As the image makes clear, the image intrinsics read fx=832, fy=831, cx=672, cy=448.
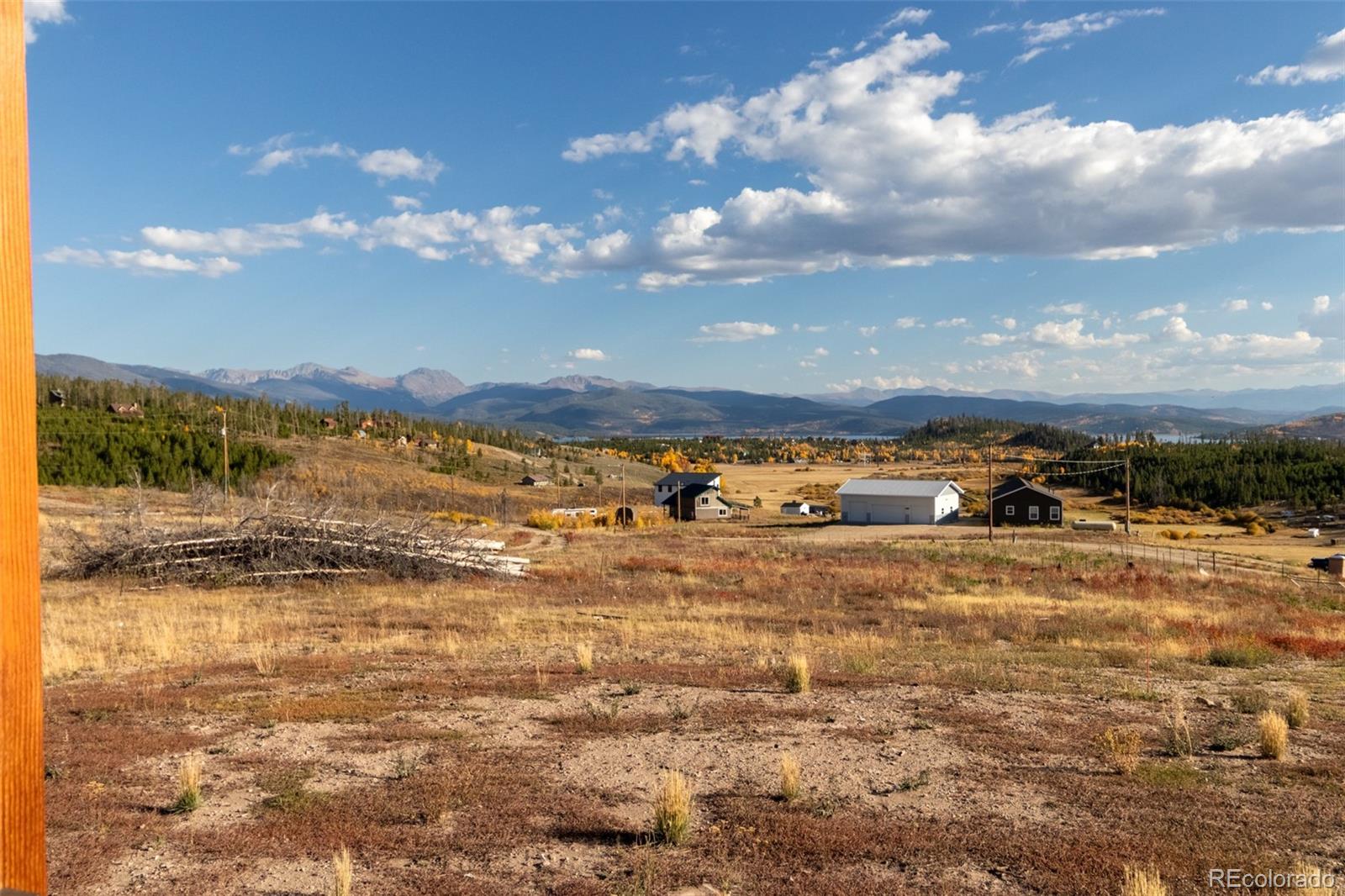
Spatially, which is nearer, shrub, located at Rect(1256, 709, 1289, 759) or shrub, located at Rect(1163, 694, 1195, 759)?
shrub, located at Rect(1256, 709, 1289, 759)

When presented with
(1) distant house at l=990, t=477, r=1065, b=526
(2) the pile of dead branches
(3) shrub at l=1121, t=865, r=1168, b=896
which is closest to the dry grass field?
(3) shrub at l=1121, t=865, r=1168, b=896

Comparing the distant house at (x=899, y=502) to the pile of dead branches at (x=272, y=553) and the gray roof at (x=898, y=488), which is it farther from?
the pile of dead branches at (x=272, y=553)

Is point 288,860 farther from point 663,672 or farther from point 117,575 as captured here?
point 117,575

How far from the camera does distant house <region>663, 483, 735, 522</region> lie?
8056cm

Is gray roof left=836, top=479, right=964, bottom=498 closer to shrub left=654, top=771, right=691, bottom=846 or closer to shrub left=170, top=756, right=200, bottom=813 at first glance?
shrub left=654, top=771, right=691, bottom=846

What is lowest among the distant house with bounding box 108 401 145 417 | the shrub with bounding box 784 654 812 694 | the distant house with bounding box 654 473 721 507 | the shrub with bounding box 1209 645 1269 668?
the distant house with bounding box 654 473 721 507

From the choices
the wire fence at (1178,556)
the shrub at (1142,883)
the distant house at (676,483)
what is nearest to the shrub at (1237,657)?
the shrub at (1142,883)

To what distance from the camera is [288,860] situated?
723 centimetres

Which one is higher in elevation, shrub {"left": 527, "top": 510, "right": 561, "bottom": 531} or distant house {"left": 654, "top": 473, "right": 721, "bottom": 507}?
distant house {"left": 654, "top": 473, "right": 721, "bottom": 507}

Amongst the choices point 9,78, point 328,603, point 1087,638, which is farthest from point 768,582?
point 9,78

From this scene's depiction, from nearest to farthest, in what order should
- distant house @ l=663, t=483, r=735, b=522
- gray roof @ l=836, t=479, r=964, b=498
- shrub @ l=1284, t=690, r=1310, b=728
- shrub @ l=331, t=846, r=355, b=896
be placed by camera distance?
shrub @ l=331, t=846, r=355, b=896
shrub @ l=1284, t=690, r=1310, b=728
gray roof @ l=836, t=479, r=964, b=498
distant house @ l=663, t=483, r=735, b=522

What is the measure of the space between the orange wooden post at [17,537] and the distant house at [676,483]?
8082cm

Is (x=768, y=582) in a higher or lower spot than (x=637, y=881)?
lower

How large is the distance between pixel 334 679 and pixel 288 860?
7.84m
